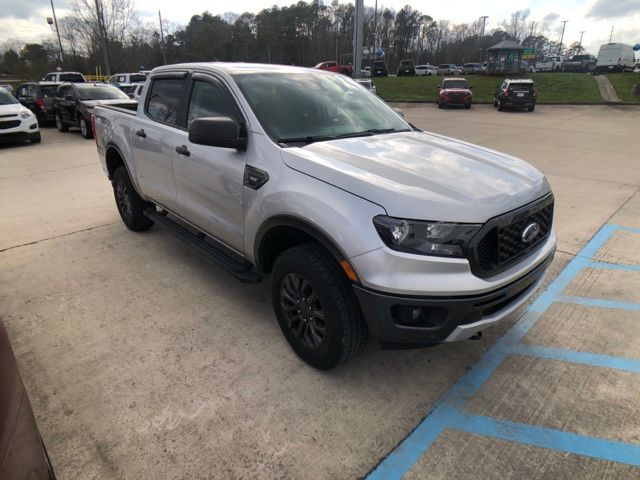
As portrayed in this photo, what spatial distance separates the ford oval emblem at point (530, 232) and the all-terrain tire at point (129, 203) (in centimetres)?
403

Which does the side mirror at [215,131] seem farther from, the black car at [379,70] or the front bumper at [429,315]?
the black car at [379,70]

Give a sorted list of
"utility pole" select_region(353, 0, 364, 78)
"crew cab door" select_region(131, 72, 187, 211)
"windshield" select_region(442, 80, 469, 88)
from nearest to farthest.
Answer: "crew cab door" select_region(131, 72, 187, 211) < "utility pole" select_region(353, 0, 364, 78) < "windshield" select_region(442, 80, 469, 88)

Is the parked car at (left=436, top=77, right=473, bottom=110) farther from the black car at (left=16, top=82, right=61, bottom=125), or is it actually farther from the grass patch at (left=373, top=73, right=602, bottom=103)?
the black car at (left=16, top=82, right=61, bottom=125)

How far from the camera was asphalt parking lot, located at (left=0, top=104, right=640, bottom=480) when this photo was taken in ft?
7.33

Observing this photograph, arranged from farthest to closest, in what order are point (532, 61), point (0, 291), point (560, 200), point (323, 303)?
point (532, 61) < point (560, 200) < point (0, 291) < point (323, 303)

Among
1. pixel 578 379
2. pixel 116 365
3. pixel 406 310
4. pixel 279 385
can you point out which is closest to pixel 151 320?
pixel 116 365

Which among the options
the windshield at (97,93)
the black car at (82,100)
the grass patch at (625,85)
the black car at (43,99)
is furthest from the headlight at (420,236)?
the grass patch at (625,85)

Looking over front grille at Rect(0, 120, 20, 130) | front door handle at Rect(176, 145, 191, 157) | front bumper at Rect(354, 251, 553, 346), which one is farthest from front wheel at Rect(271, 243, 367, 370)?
front grille at Rect(0, 120, 20, 130)

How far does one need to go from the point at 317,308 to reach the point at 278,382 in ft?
1.81

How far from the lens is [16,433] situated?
1335mm

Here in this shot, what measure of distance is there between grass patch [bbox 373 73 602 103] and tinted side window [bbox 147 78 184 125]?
86.9 feet

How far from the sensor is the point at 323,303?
2494 mm

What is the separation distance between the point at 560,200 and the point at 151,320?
19.7ft

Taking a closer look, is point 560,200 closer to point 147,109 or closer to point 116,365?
point 147,109
